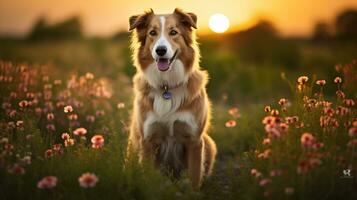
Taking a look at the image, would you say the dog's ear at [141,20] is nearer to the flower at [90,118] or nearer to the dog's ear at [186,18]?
the dog's ear at [186,18]

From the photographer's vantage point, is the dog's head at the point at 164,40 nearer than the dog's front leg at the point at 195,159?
Yes

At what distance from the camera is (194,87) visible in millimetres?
6180

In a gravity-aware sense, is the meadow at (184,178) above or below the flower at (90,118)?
below

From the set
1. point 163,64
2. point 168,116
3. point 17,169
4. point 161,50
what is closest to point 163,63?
point 163,64

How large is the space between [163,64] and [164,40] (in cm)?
31

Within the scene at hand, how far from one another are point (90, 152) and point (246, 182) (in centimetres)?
162

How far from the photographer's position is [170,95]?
6.09 m

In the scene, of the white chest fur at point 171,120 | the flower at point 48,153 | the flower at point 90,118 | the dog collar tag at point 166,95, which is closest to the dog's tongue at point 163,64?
the dog collar tag at point 166,95

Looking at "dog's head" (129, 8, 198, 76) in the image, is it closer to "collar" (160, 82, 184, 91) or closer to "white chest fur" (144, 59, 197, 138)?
"white chest fur" (144, 59, 197, 138)

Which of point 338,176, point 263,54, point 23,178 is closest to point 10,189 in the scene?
point 23,178

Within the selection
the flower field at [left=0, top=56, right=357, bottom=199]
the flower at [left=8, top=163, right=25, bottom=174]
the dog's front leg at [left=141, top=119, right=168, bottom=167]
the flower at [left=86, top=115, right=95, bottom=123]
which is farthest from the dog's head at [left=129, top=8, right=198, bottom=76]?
the flower at [left=8, top=163, right=25, bottom=174]

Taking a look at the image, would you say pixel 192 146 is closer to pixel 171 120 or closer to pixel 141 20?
pixel 171 120

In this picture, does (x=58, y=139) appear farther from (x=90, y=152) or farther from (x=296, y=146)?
(x=296, y=146)

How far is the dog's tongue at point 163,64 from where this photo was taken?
19.5 ft
